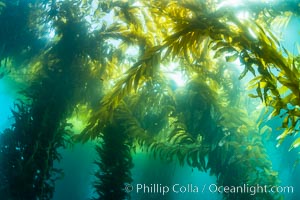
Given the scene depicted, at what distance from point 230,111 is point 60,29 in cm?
390

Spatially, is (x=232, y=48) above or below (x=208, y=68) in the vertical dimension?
below

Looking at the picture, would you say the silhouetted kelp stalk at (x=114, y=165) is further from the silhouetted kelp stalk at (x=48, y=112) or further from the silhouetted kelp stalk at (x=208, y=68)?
the silhouetted kelp stalk at (x=48, y=112)

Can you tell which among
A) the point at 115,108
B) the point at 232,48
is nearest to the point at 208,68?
the point at 115,108

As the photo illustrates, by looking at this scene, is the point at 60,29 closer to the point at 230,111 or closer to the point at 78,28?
the point at 78,28

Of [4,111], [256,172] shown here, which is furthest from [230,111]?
[4,111]

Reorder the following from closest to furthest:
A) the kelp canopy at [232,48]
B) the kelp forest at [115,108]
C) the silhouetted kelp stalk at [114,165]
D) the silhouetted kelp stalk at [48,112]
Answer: the kelp canopy at [232,48] < the kelp forest at [115,108] < the silhouetted kelp stalk at [48,112] < the silhouetted kelp stalk at [114,165]

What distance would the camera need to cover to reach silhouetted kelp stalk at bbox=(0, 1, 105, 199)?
16.3 ft

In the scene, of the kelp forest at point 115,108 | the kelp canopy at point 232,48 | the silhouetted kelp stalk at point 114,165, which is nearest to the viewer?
the kelp canopy at point 232,48

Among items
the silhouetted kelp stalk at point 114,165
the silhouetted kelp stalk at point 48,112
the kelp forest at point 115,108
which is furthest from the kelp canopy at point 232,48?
the silhouetted kelp stalk at point 48,112

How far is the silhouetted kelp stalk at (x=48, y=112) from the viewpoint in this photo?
496 cm

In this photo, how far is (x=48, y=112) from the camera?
535 centimetres

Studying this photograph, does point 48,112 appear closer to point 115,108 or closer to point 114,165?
point 115,108

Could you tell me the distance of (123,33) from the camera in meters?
4.21

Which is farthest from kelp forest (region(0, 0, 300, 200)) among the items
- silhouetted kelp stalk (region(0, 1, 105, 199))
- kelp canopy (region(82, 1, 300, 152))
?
kelp canopy (region(82, 1, 300, 152))
